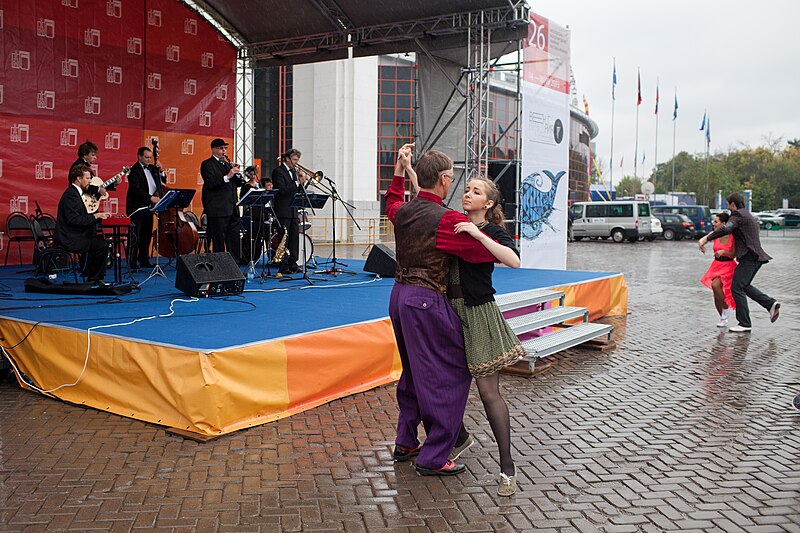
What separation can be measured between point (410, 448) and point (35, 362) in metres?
3.29

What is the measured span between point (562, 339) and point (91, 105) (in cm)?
887

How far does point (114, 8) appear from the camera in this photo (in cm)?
1223

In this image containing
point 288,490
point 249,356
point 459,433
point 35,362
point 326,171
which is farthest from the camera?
point 326,171

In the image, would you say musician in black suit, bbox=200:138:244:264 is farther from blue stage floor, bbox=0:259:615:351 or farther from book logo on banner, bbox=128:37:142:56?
book logo on banner, bbox=128:37:142:56

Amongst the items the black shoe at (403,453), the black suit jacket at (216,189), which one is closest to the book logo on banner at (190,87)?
the black suit jacket at (216,189)

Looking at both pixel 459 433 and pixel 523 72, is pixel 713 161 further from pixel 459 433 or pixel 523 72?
pixel 459 433

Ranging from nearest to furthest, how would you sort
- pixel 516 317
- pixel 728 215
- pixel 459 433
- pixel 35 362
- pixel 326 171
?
Result: pixel 459 433 < pixel 35 362 < pixel 516 317 < pixel 728 215 < pixel 326 171

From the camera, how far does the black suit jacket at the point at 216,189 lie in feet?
31.9

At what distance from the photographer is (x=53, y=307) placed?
655 centimetres

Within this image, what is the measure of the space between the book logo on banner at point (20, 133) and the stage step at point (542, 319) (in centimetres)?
827

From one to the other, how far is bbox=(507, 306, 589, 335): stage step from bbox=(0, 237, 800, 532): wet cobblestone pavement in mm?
531

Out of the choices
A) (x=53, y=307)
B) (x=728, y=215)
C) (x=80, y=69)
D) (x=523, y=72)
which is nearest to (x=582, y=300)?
(x=728, y=215)

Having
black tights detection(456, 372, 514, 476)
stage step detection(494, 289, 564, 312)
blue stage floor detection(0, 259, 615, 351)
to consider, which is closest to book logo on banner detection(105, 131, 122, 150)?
blue stage floor detection(0, 259, 615, 351)

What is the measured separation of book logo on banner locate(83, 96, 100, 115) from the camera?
39.0 feet
